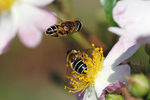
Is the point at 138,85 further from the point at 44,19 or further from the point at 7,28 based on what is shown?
the point at 7,28

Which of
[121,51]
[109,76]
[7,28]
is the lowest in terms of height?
[7,28]

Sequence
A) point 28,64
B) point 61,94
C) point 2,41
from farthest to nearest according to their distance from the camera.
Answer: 1. point 28,64
2. point 61,94
3. point 2,41

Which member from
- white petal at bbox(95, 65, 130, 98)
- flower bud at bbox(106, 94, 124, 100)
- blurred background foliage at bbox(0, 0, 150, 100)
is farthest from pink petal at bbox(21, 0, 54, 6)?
blurred background foliage at bbox(0, 0, 150, 100)

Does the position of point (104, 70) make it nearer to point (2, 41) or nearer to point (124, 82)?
point (124, 82)

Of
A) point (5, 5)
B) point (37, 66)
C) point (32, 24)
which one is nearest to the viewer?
point (32, 24)

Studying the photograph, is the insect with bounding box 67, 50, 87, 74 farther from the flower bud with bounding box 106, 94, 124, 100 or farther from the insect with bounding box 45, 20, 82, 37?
the flower bud with bounding box 106, 94, 124, 100

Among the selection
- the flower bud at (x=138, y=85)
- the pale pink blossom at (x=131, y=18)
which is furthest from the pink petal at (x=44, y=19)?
the flower bud at (x=138, y=85)

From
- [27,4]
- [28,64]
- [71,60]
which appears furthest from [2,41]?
[28,64]

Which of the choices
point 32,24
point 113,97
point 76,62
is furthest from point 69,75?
point 32,24
